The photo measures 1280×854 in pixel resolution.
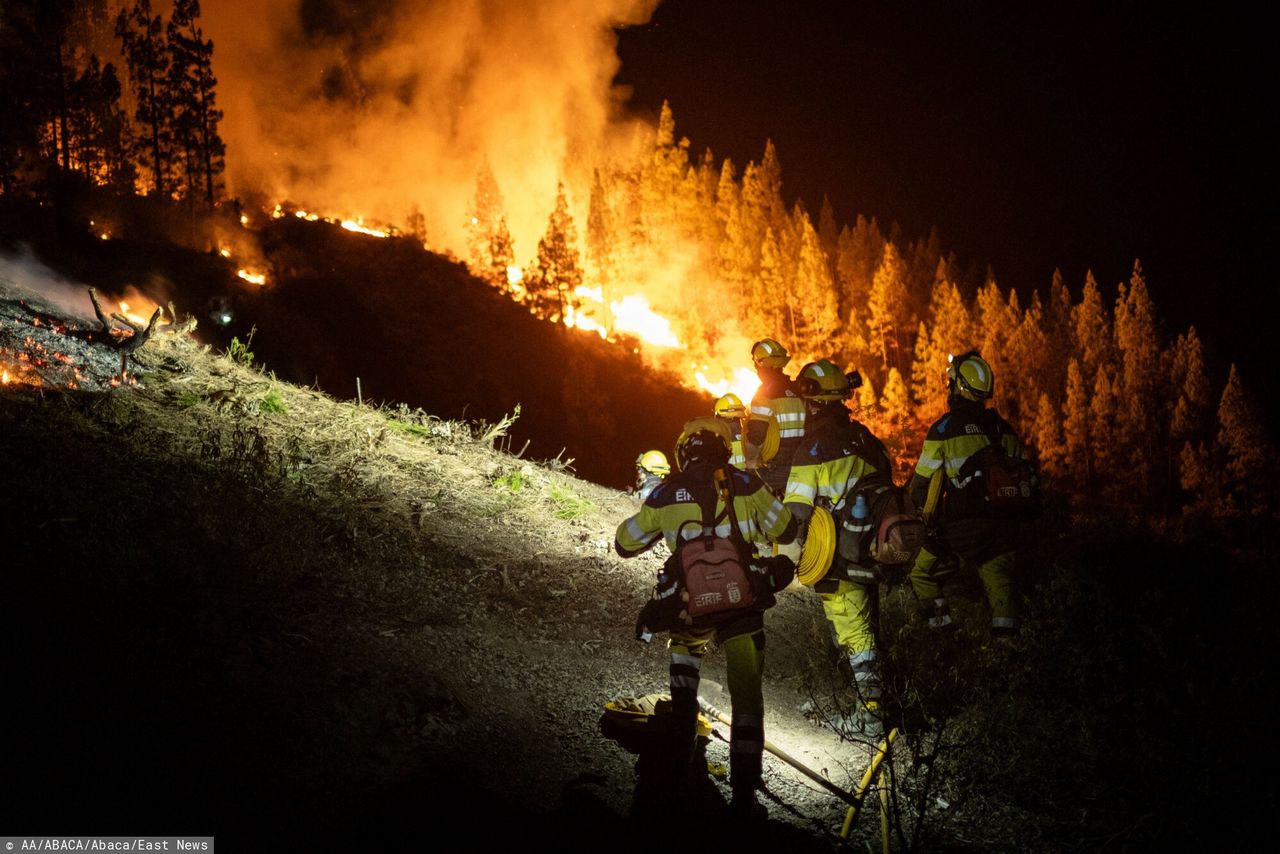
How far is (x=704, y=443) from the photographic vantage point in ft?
14.9

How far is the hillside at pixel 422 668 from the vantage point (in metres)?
3.57

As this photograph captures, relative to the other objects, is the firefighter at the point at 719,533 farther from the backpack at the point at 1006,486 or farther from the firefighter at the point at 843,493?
the backpack at the point at 1006,486

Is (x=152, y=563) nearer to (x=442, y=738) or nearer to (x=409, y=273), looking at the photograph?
(x=442, y=738)

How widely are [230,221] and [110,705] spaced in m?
38.6

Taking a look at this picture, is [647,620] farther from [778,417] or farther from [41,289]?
[41,289]

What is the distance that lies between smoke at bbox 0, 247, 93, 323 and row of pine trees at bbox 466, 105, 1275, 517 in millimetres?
26867

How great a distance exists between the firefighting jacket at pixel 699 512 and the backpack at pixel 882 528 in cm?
119

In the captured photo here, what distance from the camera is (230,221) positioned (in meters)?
36.6

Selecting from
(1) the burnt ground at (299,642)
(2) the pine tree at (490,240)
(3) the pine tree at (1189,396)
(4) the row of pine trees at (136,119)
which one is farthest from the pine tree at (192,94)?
(3) the pine tree at (1189,396)

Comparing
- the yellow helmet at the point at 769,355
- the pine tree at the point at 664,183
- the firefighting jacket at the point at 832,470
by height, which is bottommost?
the firefighting jacket at the point at 832,470

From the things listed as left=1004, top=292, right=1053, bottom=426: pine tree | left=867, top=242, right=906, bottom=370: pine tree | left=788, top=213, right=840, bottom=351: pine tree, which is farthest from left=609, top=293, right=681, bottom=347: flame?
left=1004, top=292, right=1053, bottom=426: pine tree

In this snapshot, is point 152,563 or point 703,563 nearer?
point 703,563

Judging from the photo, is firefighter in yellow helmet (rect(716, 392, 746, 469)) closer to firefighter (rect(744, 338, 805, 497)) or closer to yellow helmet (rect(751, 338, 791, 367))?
firefighter (rect(744, 338, 805, 497))

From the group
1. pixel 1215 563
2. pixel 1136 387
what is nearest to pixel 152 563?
pixel 1215 563
